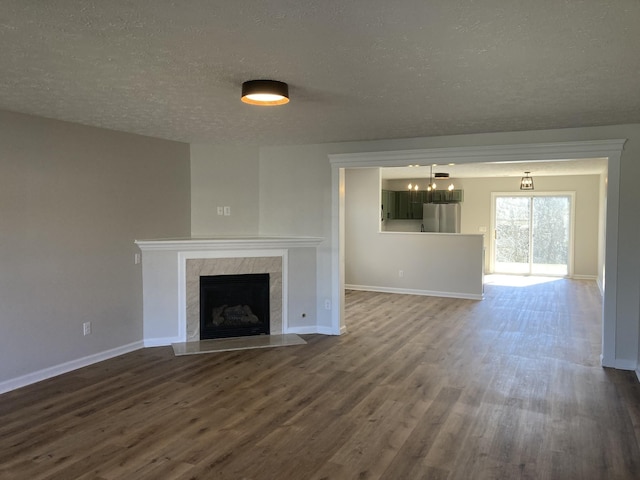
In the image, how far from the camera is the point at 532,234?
444 inches

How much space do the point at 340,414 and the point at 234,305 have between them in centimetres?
260

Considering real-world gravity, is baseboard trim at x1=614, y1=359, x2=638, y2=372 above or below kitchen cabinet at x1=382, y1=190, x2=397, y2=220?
below

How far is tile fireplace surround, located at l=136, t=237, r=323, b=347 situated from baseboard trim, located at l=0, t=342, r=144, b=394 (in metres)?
0.28

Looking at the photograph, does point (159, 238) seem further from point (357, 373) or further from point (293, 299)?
point (357, 373)

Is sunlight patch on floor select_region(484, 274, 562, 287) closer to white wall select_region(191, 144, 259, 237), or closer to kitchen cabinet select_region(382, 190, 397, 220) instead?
kitchen cabinet select_region(382, 190, 397, 220)

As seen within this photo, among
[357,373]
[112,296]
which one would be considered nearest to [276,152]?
[112,296]

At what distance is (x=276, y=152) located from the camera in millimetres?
5980

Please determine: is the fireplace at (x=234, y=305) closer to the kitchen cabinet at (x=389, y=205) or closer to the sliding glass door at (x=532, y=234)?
the kitchen cabinet at (x=389, y=205)

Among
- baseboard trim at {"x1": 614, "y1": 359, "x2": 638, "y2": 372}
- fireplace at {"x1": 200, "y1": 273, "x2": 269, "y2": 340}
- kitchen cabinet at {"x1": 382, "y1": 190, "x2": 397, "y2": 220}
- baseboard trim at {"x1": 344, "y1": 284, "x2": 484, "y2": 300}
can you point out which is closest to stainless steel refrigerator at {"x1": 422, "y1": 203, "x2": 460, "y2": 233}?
kitchen cabinet at {"x1": 382, "y1": 190, "x2": 397, "y2": 220}

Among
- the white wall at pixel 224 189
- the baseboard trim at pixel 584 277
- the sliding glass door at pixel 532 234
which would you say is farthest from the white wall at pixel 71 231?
the baseboard trim at pixel 584 277

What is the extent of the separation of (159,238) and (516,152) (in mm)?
3975

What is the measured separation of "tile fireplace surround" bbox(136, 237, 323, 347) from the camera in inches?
208

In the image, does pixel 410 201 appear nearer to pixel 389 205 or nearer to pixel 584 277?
pixel 389 205

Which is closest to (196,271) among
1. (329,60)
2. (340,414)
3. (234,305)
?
(234,305)
